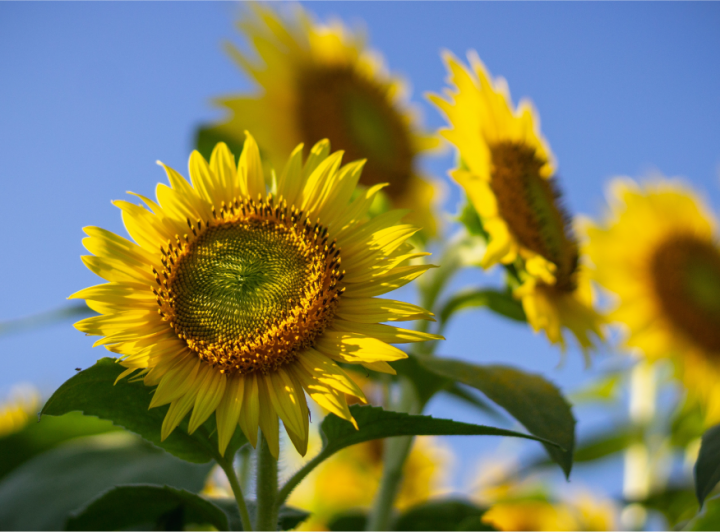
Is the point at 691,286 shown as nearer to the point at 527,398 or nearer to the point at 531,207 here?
the point at 531,207

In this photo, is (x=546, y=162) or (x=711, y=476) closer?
(x=711, y=476)

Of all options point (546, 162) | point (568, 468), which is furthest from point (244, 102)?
point (568, 468)

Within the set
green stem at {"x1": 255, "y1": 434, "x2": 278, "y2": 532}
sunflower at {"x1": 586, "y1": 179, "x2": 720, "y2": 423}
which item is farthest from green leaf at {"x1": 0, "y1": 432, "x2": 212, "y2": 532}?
sunflower at {"x1": 586, "y1": 179, "x2": 720, "y2": 423}

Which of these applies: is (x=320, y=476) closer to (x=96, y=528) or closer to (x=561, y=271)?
(x=561, y=271)

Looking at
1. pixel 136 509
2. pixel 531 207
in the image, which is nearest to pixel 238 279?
pixel 136 509

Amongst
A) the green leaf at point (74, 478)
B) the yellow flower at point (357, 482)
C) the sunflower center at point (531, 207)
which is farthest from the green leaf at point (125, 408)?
the yellow flower at point (357, 482)

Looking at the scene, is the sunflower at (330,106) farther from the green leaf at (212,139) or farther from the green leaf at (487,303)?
the green leaf at (487,303)

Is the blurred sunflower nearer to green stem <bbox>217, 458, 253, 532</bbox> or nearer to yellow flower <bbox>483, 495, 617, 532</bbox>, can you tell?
yellow flower <bbox>483, 495, 617, 532</bbox>
